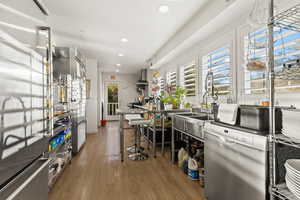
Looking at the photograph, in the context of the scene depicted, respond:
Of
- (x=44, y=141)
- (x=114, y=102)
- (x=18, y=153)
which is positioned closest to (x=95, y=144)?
(x=44, y=141)

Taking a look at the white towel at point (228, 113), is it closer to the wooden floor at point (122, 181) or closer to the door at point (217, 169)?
the door at point (217, 169)

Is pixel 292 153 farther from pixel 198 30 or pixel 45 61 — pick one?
pixel 198 30

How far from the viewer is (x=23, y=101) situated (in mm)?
699

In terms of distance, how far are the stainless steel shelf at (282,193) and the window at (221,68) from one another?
1599mm

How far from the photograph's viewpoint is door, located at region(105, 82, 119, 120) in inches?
332

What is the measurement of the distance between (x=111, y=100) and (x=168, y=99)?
224 inches

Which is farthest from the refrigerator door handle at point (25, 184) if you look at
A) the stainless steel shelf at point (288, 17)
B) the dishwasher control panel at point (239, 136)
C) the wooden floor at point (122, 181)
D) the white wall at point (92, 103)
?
the white wall at point (92, 103)

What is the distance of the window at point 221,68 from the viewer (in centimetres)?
240

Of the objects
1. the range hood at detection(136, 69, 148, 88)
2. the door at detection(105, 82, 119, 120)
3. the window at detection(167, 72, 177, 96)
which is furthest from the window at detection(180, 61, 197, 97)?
the door at detection(105, 82, 119, 120)

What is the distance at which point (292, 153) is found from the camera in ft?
3.49

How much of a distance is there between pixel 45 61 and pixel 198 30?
2.44 metres

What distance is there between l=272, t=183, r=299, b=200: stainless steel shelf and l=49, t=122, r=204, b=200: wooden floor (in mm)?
1048

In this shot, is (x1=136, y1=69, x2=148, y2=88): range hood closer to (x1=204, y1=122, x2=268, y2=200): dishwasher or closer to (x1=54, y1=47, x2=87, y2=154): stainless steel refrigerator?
(x1=54, y1=47, x2=87, y2=154): stainless steel refrigerator

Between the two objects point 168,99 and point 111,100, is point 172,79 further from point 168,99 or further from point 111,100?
point 111,100
